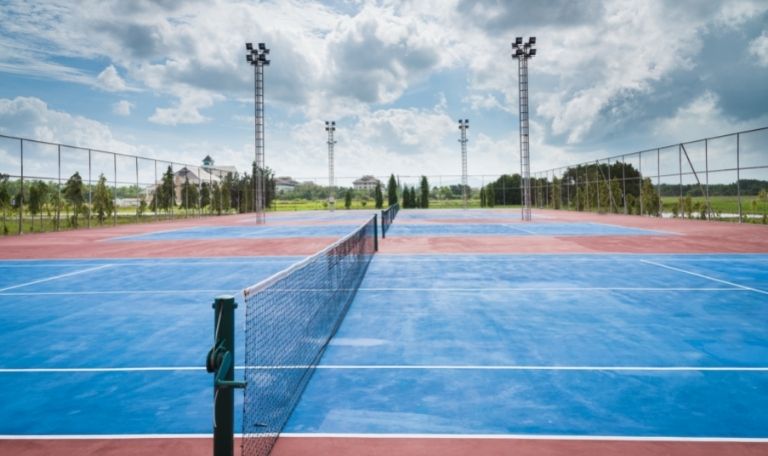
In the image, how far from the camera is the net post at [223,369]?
301cm

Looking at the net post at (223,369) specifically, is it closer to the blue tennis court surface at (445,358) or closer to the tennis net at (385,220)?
the blue tennis court surface at (445,358)

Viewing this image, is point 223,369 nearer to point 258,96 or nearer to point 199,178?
point 258,96

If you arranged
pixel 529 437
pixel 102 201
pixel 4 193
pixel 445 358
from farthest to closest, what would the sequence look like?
1. pixel 102 201
2. pixel 4 193
3. pixel 445 358
4. pixel 529 437

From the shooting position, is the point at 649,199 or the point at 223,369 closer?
the point at 223,369

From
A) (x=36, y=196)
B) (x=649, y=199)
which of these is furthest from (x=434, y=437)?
(x=649, y=199)

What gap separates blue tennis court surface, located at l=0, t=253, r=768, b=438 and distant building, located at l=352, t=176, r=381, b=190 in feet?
186

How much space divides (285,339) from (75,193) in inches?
1103

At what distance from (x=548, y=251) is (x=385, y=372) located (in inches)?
478

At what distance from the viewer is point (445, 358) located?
226 inches

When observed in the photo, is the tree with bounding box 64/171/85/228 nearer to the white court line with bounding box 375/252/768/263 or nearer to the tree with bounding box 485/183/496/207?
the white court line with bounding box 375/252/768/263

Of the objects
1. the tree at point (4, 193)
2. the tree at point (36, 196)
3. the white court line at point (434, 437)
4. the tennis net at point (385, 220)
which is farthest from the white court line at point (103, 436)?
the tree at point (36, 196)

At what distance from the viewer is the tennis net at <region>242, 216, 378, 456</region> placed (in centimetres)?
404

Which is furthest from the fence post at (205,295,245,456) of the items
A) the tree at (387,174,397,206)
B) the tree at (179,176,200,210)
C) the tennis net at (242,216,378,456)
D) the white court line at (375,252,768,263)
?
the tree at (387,174,397,206)

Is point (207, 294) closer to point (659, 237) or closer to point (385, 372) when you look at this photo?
point (385, 372)
